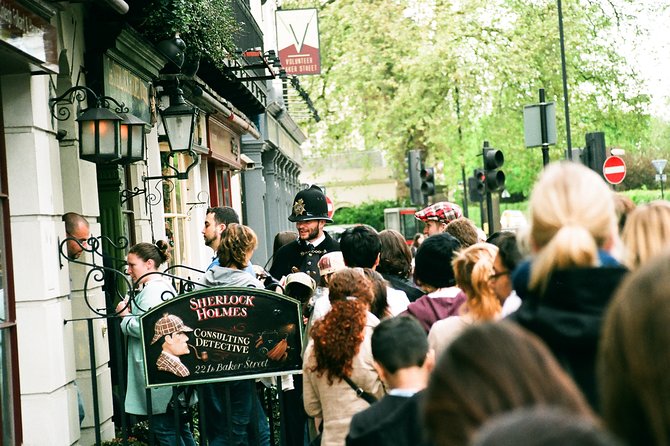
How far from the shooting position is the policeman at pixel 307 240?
8586mm

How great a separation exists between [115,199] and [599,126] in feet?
78.8

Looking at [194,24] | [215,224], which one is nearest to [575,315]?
[215,224]

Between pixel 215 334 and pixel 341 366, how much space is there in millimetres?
1546

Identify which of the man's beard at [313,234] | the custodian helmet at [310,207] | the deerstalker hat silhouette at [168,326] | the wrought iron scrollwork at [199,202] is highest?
the wrought iron scrollwork at [199,202]

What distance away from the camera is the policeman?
859 cm

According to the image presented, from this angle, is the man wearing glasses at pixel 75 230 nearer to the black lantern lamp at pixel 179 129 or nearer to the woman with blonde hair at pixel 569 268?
the black lantern lamp at pixel 179 129

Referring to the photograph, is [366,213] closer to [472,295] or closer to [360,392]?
[360,392]

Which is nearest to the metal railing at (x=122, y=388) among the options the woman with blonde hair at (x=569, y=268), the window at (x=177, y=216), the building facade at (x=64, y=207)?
the building facade at (x=64, y=207)

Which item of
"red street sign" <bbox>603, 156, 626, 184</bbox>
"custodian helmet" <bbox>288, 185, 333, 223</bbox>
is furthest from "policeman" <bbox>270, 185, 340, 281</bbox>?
"red street sign" <bbox>603, 156, 626, 184</bbox>

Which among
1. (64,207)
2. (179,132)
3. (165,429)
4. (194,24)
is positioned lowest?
(165,429)

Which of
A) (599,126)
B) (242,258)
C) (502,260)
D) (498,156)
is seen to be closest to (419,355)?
(502,260)

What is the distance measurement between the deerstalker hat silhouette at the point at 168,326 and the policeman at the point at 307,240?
1.82m

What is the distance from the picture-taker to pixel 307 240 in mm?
8641

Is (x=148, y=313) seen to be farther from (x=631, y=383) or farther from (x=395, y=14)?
(x=395, y=14)
